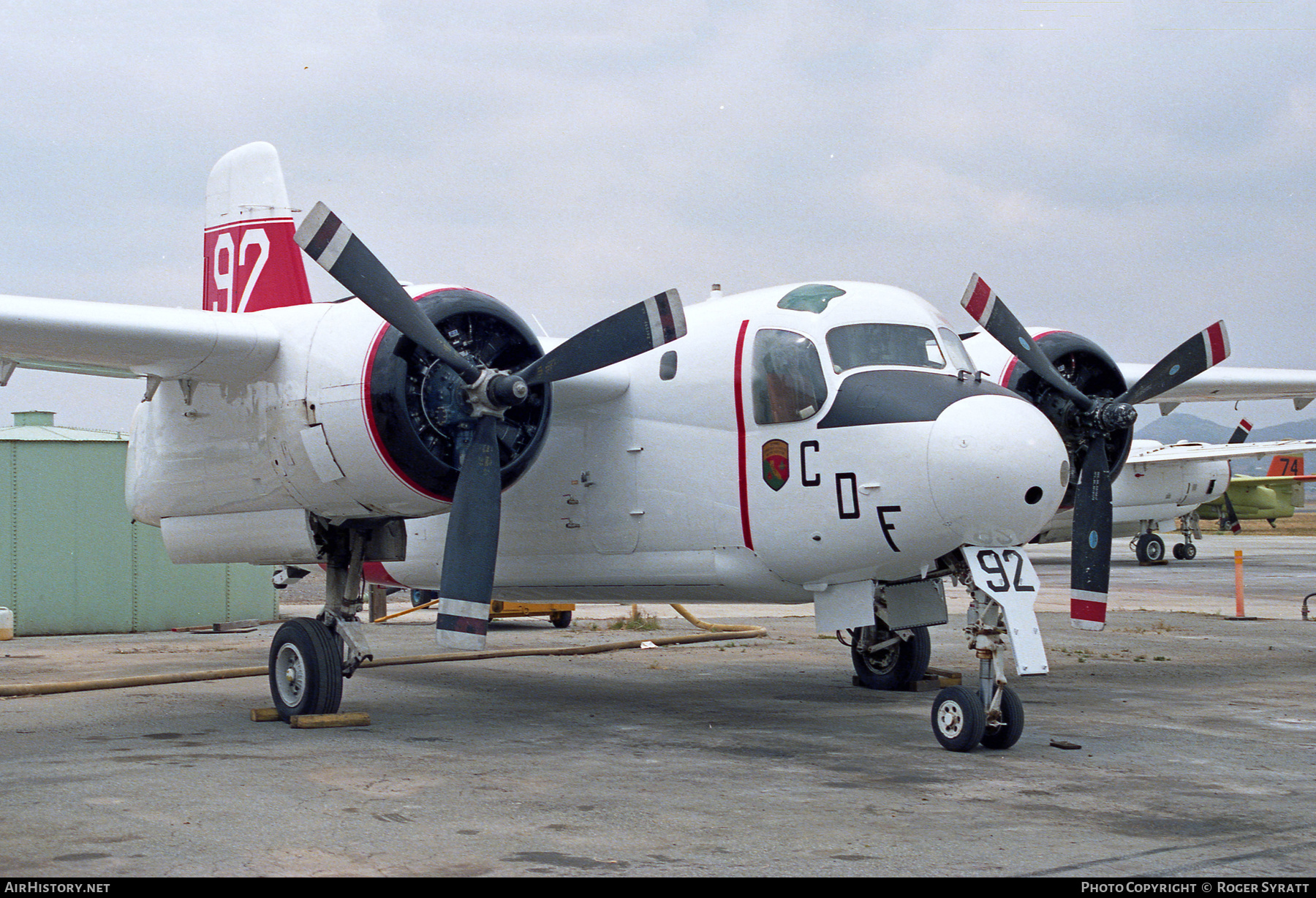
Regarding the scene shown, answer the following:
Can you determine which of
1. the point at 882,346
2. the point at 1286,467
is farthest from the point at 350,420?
the point at 1286,467

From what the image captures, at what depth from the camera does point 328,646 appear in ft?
A: 35.6

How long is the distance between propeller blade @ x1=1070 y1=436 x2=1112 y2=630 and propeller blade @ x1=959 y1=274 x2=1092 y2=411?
113cm

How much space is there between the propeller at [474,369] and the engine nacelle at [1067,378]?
4.49 meters

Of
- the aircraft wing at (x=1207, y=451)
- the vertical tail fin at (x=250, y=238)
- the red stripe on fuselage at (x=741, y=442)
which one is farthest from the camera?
the aircraft wing at (x=1207, y=451)

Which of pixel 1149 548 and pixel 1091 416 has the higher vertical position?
pixel 1091 416

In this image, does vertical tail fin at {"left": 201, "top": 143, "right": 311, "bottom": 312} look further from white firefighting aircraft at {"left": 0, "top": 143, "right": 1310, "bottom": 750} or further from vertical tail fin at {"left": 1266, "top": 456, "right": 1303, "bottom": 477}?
vertical tail fin at {"left": 1266, "top": 456, "right": 1303, "bottom": 477}

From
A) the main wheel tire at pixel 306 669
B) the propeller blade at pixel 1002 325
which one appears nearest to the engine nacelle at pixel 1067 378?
the propeller blade at pixel 1002 325

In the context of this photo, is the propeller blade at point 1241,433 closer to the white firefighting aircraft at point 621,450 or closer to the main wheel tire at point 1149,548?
the main wheel tire at point 1149,548

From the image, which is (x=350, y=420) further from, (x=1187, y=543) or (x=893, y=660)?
(x=1187, y=543)

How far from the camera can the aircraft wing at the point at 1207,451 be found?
113ft

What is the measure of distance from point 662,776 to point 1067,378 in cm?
709

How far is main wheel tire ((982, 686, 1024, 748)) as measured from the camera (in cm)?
911
